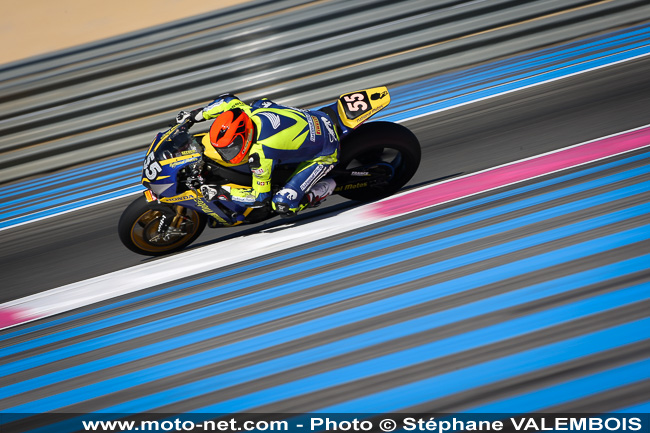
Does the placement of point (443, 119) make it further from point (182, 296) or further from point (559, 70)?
point (182, 296)

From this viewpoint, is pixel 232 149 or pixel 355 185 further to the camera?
pixel 355 185

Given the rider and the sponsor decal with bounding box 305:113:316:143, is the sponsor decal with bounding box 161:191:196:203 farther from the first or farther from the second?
the sponsor decal with bounding box 305:113:316:143

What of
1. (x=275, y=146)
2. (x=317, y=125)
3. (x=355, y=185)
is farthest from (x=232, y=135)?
(x=355, y=185)

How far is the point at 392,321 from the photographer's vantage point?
13.6 ft

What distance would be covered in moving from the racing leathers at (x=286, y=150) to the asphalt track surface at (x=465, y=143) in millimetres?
887

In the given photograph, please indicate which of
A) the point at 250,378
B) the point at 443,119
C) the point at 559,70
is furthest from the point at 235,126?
the point at 559,70

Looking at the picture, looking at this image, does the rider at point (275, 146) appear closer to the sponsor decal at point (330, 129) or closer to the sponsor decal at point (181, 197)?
the sponsor decal at point (330, 129)

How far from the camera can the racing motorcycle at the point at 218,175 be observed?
189 inches

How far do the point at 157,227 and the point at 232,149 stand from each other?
130 cm

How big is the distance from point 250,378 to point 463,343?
159 centimetres

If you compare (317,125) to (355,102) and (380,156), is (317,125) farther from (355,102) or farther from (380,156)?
(380,156)

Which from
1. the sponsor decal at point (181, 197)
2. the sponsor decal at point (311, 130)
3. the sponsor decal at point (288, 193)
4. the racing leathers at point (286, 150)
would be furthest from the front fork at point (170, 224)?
the sponsor decal at point (311, 130)

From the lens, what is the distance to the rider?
181 inches

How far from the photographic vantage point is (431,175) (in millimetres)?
6129
